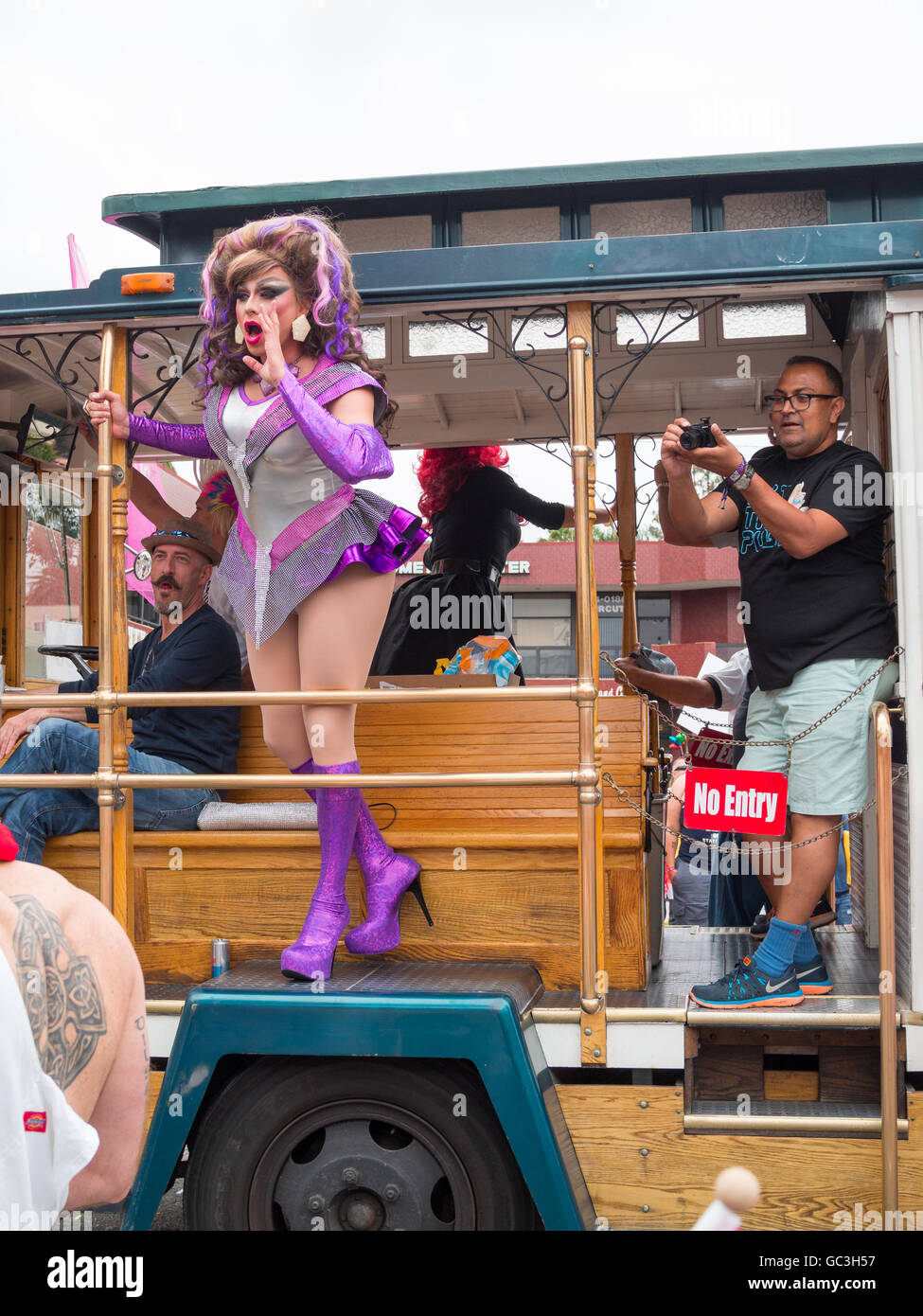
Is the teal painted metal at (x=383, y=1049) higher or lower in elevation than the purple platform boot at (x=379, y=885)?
lower

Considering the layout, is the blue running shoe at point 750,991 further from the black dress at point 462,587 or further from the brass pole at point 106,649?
the black dress at point 462,587

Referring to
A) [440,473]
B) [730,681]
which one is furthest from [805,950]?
[440,473]

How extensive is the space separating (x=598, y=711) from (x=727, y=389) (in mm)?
1969

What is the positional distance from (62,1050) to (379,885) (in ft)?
5.97

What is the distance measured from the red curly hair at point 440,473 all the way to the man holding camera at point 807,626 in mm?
2092

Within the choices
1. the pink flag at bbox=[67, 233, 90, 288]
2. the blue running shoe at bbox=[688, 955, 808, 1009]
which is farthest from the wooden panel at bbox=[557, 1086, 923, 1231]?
the pink flag at bbox=[67, 233, 90, 288]

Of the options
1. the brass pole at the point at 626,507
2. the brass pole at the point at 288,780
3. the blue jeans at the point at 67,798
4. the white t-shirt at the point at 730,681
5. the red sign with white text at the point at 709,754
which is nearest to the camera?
the brass pole at the point at 288,780

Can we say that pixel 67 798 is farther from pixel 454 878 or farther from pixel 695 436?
pixel 695 436

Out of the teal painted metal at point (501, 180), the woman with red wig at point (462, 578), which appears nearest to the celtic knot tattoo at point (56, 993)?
the teal painted metal at point (501, 180)

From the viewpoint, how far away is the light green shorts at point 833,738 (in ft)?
10.9

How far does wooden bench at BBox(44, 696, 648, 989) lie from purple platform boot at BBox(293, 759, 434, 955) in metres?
0.07

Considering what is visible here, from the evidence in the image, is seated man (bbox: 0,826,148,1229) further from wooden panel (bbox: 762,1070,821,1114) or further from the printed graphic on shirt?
the printed graphic on shirt

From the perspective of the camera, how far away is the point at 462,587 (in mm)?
5270
